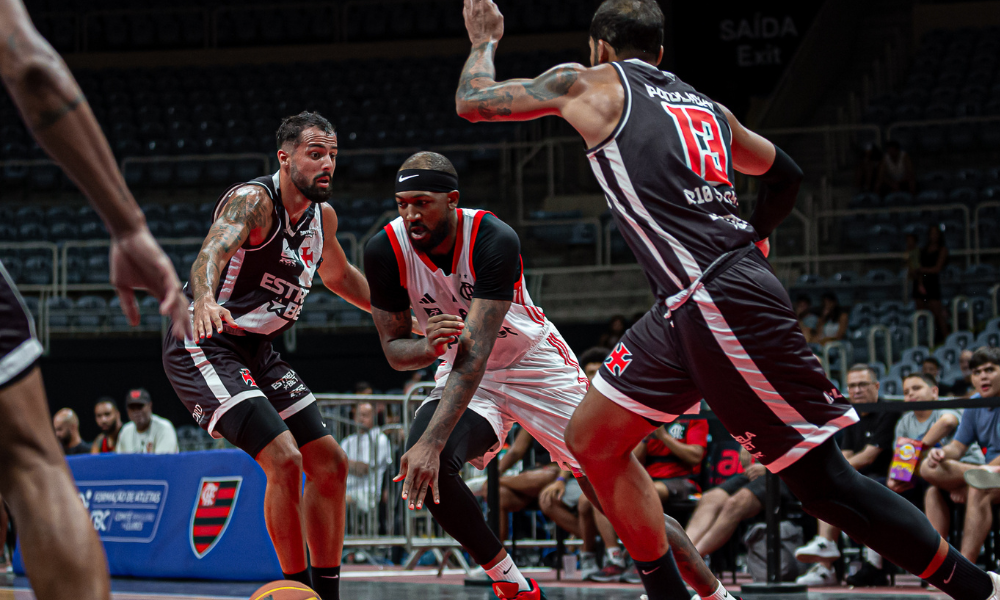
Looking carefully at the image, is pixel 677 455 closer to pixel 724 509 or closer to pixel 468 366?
pixel 724 509

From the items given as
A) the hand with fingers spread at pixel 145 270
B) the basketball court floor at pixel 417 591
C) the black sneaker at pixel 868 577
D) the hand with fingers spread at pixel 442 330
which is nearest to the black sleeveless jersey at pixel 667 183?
the hand with fingers spread at pixel 442 330

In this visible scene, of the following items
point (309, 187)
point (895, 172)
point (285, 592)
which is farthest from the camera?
point (895, 172)

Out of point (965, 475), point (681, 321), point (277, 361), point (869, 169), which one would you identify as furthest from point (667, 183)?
point (869, 169)

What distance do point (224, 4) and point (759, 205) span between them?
72.4ft

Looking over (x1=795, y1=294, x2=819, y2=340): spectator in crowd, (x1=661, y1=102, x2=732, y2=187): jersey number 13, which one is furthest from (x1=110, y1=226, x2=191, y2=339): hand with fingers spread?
(x1=795, y1=294, x2=819, y2=340): spectator in crowd

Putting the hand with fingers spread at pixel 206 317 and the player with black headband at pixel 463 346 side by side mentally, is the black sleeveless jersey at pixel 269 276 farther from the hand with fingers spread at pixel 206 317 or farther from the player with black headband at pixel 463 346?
the hand with fingers spread at pixel 206 317

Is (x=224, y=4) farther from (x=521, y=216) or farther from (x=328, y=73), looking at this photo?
(x=521, y=216)

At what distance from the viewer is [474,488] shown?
8570mm

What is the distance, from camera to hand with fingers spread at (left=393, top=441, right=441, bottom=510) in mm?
3738

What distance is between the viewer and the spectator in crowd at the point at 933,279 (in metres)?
12.2

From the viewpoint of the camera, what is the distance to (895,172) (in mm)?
15047

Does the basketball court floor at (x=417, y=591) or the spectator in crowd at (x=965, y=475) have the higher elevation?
the spectator in crowd at (x=965, y=475)

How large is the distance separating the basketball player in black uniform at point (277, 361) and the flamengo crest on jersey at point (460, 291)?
0.56 m

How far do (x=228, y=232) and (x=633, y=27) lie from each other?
1.89 meters
